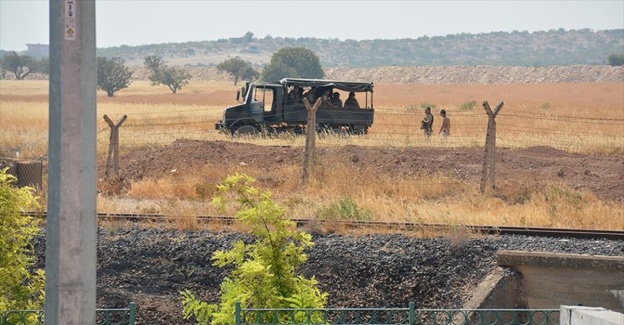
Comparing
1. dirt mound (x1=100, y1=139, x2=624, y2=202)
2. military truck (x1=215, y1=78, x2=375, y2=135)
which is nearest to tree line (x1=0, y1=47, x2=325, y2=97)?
military truck (x1=215, y1=78, x2=375, y2=135)

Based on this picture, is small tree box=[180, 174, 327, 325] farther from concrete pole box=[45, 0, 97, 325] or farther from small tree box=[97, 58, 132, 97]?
small tree box=[97, 58, 132, 97]

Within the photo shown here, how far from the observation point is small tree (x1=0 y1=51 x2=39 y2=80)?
115000 mm

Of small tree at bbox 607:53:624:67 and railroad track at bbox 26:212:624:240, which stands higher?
railroad track at bbox 26:212:624:240

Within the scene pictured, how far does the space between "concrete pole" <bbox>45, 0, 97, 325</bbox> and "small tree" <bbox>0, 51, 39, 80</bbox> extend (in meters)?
112

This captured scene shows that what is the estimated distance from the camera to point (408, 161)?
87.2 feet

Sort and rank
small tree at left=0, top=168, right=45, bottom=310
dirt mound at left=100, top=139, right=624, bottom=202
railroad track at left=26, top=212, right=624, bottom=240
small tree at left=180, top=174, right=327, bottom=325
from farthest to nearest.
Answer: dirt mound at left=100, top=139, right=624, bottom=202 < railroad track at left=26, top=212, right=624, bottom=240 < small tree at left=0, top=168, right=45, bottom=310 < small tree at left=180, top=174, right=327, bottom=325

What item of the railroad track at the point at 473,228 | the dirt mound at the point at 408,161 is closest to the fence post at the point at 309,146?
the dirt mound at the point at 408,161

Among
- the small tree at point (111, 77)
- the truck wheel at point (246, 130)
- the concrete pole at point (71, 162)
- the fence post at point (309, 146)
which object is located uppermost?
the concrete pole at point (71, 162)

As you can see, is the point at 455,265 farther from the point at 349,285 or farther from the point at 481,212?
the point at 481,212

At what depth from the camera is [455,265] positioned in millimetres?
14727

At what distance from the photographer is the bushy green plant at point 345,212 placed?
17.9 meters

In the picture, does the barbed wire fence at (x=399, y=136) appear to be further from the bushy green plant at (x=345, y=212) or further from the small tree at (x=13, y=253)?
the small tree at (x=13, y=253)

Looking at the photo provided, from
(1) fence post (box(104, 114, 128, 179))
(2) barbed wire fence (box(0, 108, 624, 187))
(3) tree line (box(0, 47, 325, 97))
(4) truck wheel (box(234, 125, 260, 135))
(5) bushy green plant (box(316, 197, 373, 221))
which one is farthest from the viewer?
(3) tree line (box(0, 47, 325, 97))

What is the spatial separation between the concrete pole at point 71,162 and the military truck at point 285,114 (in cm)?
2944
